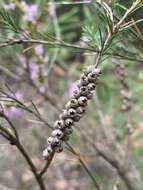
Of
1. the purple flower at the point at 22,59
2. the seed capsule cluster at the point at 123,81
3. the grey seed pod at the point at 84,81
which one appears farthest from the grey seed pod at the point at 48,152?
the purple flower at the point at 22,59

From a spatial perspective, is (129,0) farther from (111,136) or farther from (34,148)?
(34,148)

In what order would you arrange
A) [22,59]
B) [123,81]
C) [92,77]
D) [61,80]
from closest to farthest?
[92,77] < [123,81] < [22,59] < [61,80]

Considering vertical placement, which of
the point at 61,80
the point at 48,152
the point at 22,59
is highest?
the point at 48,152

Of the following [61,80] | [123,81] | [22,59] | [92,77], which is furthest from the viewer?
[61,80]

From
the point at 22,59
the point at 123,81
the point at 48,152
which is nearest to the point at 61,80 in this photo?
the point at 22,59

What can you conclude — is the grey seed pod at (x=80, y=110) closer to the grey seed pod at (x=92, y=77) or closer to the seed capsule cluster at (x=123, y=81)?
the grey seed pod at (x=92, y=77)

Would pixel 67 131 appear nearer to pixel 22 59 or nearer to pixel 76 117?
pixel 76 117

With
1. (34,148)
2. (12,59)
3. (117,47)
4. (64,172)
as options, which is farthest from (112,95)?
(117,47)
